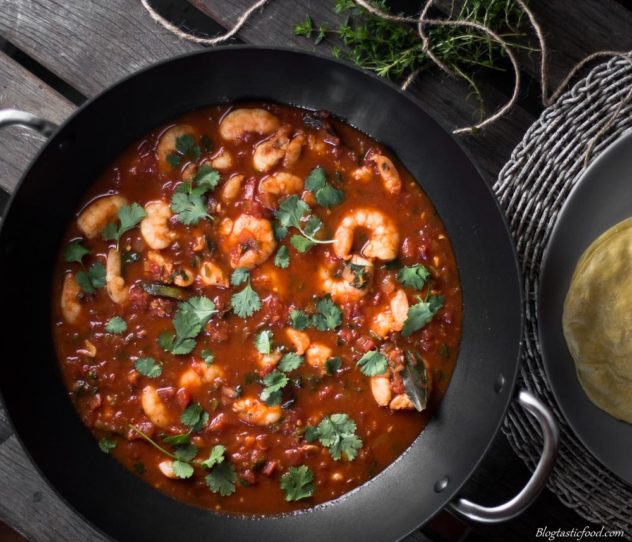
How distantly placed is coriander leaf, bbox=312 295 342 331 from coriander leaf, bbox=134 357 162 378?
0.75 metres

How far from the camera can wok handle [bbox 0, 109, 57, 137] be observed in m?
2.92

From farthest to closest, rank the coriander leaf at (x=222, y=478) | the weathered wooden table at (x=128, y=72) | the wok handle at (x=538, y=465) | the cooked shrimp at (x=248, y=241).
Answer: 1. the weathered wooden table at (x=128, y=72)
2. the coriander leaf at (x=222, y=478)
3. the cooked shrimp at (x=248, y=241)
4. the wok handle at (x=538, y=465)

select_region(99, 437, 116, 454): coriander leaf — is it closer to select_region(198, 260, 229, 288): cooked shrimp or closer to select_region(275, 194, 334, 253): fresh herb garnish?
select_region(198, 260, 229, 288): cooked shrimp

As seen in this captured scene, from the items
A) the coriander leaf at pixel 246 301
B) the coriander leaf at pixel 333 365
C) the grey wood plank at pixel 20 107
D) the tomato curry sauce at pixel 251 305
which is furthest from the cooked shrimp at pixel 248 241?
the grey wood plank at pixel 20 107

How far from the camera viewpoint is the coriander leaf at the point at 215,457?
3363 mm

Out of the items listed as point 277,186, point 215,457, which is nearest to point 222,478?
point 215,457

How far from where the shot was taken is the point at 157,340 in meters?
3.37

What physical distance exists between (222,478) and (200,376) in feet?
1.60

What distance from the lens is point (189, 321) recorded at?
3342 mm

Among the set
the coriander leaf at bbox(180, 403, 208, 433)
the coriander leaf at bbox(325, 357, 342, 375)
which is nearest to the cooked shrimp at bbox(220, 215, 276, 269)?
the coriander leaf at bbox(325, 357, 342, 375)

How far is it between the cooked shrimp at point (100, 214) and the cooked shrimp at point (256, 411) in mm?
→ 1021

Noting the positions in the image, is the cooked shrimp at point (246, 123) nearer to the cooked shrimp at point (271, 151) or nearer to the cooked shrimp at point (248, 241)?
the cooked shrimp at point (271, 151)

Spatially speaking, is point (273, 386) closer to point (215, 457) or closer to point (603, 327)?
point (215, 457)

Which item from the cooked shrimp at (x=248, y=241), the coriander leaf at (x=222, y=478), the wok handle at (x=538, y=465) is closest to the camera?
the wok handle at (x=538, y=465)
